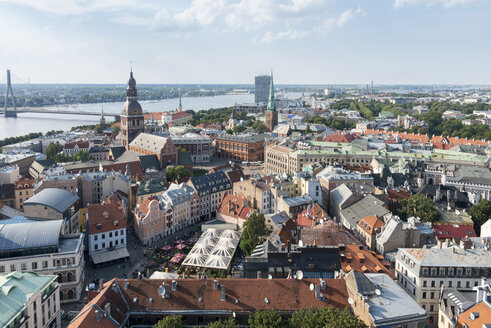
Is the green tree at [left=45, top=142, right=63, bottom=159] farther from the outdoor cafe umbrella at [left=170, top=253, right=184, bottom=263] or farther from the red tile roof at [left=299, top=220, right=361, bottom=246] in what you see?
the red tile roof at [left=299, top=220, right=361, bottom=246]

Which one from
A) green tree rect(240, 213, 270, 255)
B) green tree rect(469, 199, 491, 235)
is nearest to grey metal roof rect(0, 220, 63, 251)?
green tree rect(240, 213, 270, 255)

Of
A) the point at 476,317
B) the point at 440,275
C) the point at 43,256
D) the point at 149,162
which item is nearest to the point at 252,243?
the point at 440,275

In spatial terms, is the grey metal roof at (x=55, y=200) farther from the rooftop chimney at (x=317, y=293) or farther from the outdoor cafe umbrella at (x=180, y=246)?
the rooftop chimney at (x=317, y=293)

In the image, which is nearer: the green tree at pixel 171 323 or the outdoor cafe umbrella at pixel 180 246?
the green tree at pixel 171 323

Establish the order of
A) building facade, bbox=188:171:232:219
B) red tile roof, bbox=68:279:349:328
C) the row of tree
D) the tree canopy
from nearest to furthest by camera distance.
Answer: the row of tree < red tile roof, bbox=68:279:349:328 < building facade, bbox=188:171:232:219 < the tree canopy

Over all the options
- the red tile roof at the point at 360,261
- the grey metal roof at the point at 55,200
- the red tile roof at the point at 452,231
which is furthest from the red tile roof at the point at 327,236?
the grey metal roof at the point at 55,200

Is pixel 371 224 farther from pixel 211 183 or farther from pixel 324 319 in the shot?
pixel 211 183
